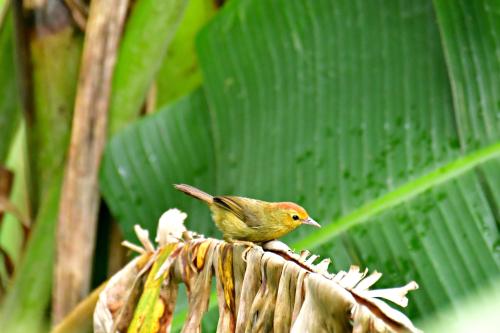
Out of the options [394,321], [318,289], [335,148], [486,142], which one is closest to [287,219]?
[335,148]

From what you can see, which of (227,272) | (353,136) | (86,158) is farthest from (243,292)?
(86,158)

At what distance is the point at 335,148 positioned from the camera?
273 cm

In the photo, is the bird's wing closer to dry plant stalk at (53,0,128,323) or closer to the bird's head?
the bird's head

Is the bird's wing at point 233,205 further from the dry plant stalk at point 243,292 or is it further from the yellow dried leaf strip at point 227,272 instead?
the yellow dried leaf strip at point 227,272

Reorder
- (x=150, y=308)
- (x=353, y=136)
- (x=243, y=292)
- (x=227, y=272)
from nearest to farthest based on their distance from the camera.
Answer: (x=243, y=292) → (x=227, y=272) → (x=150, y=308) → (x=353, y=136)

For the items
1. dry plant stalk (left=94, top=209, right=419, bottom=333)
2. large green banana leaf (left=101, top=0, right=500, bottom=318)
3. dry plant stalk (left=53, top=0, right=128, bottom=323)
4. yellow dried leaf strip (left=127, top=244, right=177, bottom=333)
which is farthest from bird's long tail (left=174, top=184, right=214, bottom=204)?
dry plant stalk (left=53, top=0, right=128, bottom=323)

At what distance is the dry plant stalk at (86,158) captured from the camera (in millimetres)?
2861

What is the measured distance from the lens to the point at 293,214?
7.71ft

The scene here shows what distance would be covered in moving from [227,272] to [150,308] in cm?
25

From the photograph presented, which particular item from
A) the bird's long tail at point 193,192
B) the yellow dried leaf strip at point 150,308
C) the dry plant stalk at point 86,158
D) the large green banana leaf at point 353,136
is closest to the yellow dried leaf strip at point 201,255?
the yellow dried leaf strip at point 150,308

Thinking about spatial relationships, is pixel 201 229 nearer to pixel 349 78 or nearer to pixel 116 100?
pixel 116 100

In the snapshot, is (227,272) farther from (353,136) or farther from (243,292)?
(353,136)

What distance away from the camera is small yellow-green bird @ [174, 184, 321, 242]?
7.74ft

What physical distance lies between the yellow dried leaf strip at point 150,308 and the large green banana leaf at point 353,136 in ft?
2.24
